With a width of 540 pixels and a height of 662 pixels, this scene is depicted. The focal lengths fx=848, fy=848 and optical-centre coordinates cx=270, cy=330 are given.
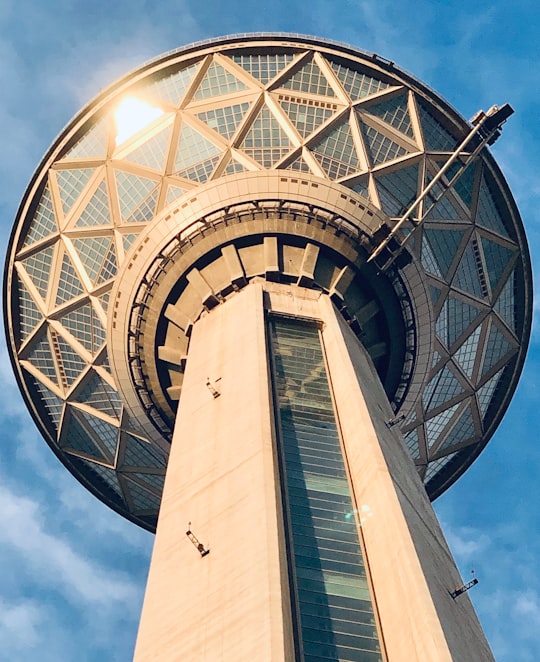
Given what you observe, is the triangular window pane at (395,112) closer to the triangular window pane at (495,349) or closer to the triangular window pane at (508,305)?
the triangular window pane at (508,305)

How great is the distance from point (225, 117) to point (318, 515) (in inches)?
1046

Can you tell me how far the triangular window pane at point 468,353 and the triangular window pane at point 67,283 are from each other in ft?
72.7

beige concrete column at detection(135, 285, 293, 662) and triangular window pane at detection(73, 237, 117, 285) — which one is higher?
triangular window pane at detection(73, 237, 117, 285)

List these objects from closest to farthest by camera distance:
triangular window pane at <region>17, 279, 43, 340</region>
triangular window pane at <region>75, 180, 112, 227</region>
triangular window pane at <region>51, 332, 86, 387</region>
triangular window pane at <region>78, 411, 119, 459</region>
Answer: triangular window pane at <region>75, 180, 112, 227</region>, triangular window pane at <region>17, 279, 43, 340</region>, triangular window pane at <region>51, 332, 86, 387</region>, triangular window pane at <region>78, 411, 119, 459</region>

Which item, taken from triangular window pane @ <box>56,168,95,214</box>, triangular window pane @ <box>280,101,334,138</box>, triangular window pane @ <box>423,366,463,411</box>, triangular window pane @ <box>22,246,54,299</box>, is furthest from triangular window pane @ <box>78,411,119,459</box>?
triangular window pane @ <box>280,101,334,138</box>

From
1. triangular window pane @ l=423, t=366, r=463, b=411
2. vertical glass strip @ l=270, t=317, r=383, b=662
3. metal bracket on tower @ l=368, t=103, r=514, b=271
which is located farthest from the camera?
triangular window pane @ l=423, t=366, r=463, b=411

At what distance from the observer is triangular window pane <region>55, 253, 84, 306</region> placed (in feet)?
155

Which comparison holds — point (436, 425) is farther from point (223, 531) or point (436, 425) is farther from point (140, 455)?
point (223, 531)

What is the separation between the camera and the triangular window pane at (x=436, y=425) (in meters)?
53.0

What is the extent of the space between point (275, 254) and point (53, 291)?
15044 millimetres

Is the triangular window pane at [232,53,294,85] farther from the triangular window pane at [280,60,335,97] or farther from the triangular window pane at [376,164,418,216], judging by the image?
the triangular window pane at [376,164,418,216]

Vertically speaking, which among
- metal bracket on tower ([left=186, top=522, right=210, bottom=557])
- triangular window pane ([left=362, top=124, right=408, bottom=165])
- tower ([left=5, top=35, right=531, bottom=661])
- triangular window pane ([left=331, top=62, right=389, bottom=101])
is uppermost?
triangular window pane ([left=331, top=62, right=389, bottom=101])

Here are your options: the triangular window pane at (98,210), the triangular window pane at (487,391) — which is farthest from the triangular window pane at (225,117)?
the triangular window pane at (487,391)

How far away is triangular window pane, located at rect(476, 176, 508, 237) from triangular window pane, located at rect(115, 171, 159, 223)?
58.3 feet
